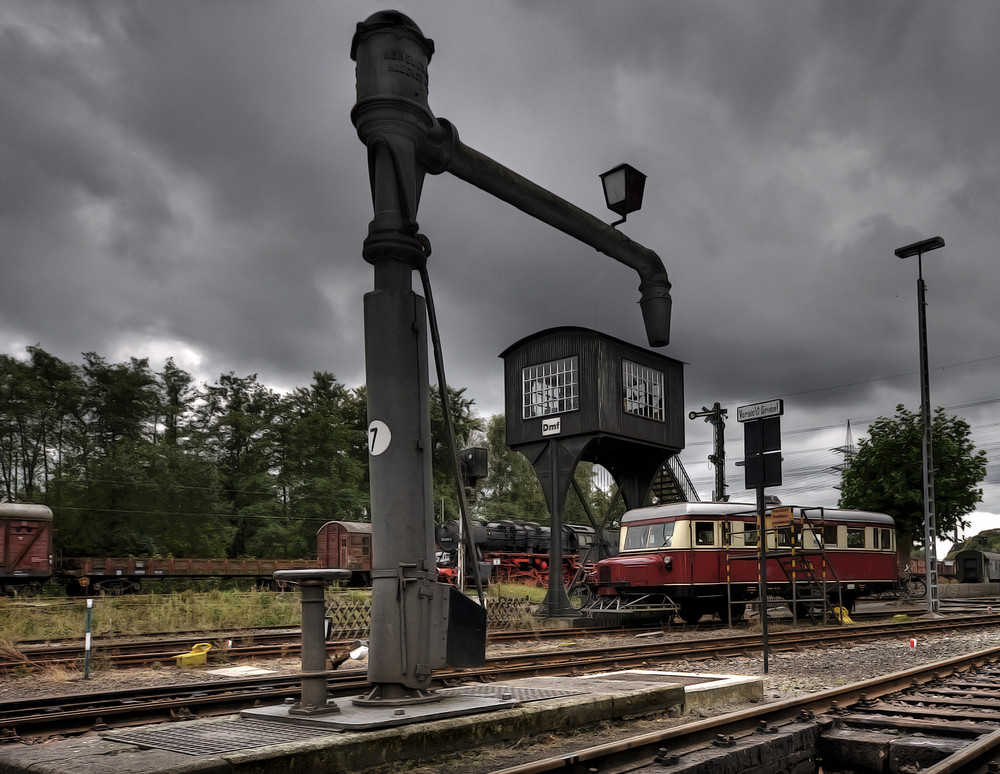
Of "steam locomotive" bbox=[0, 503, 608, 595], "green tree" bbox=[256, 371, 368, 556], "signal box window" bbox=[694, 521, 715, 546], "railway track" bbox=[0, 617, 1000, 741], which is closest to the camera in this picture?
"railway track" bbox=[0, 617, 1000, 741]

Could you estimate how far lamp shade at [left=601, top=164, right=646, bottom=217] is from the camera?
302 inches

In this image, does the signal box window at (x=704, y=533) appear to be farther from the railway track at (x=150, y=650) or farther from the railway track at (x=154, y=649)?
the railway track at (x=150, y=650)

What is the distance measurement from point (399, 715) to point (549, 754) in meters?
1.06

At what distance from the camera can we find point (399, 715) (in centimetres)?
536

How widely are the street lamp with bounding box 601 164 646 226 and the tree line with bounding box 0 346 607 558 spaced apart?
33.7 metres

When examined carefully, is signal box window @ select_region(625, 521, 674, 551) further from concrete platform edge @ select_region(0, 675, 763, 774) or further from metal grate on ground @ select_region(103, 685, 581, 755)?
metal grate on ground @ select_region(103, 685, 581, 755)

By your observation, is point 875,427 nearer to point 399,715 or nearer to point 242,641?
point 242,641

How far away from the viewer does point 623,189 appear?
768 centimetres

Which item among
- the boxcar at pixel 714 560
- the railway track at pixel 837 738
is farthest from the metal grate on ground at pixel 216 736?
the boxcar at pixel 714 560

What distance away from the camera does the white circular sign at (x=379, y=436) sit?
19.8 ft

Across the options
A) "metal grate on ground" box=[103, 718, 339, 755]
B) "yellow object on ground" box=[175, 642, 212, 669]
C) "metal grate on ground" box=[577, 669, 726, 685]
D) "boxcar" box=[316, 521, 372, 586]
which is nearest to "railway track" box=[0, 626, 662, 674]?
"yellow object on ground" box=[175, 642, 212, 669]

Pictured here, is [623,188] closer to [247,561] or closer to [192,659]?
[192,659]

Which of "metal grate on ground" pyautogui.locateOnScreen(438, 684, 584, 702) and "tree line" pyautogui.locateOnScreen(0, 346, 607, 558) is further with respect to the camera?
"tree line" pyautogui.locateOnScreen(0, 346, 607, 558)

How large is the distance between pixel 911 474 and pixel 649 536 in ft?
67.6
